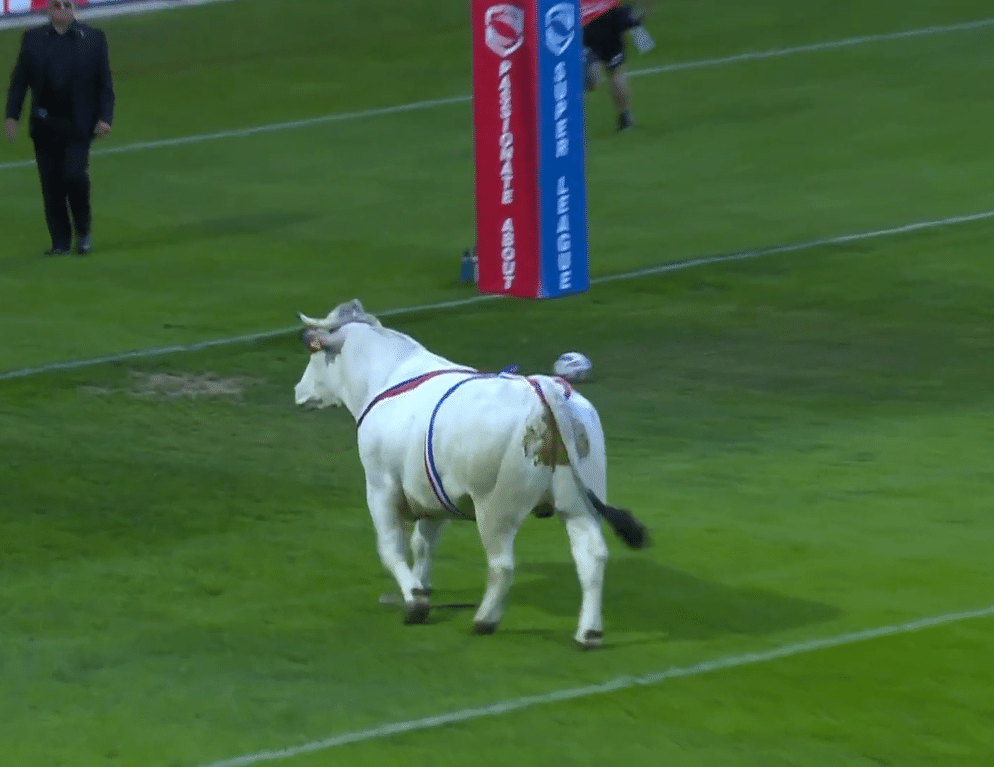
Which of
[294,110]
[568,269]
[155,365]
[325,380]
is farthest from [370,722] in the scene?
[294,110]

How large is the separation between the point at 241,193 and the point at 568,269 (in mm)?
6538

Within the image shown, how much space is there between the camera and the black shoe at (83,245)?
20516 mm

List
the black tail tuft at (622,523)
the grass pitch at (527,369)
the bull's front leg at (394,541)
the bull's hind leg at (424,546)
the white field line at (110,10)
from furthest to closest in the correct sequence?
1. the white field line at (110,10)
2. the bull's hind leg at (424,546)
3. the bull's front leg at (394,541)
4. the black tail tuft at (622,523)
5. the grass pitch at (527,369)

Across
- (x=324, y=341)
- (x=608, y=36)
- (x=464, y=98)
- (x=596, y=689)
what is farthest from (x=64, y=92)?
(x=596, y=689)

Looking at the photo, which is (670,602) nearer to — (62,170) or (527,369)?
(527,369)

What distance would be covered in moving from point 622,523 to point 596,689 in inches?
32.0

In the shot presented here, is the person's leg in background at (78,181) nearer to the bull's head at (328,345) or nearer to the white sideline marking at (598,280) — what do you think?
the white sideline marking at (598,280)

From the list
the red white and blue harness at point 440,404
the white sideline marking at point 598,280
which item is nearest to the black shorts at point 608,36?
the white sideline marking at point 598,280

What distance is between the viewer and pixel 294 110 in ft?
89.5

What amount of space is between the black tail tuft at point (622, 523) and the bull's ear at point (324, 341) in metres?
1.75

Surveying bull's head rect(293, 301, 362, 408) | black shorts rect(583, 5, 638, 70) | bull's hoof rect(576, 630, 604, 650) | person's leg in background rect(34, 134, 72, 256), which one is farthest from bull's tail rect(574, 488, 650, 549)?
black shorts rect(583, 5, 638, 70)

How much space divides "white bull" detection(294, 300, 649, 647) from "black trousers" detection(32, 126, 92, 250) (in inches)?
395

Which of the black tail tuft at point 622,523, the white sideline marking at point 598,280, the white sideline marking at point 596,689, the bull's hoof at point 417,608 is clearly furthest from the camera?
the white sideline marking at point 598,280

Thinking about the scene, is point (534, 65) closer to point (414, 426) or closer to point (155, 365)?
point (155, 365)
